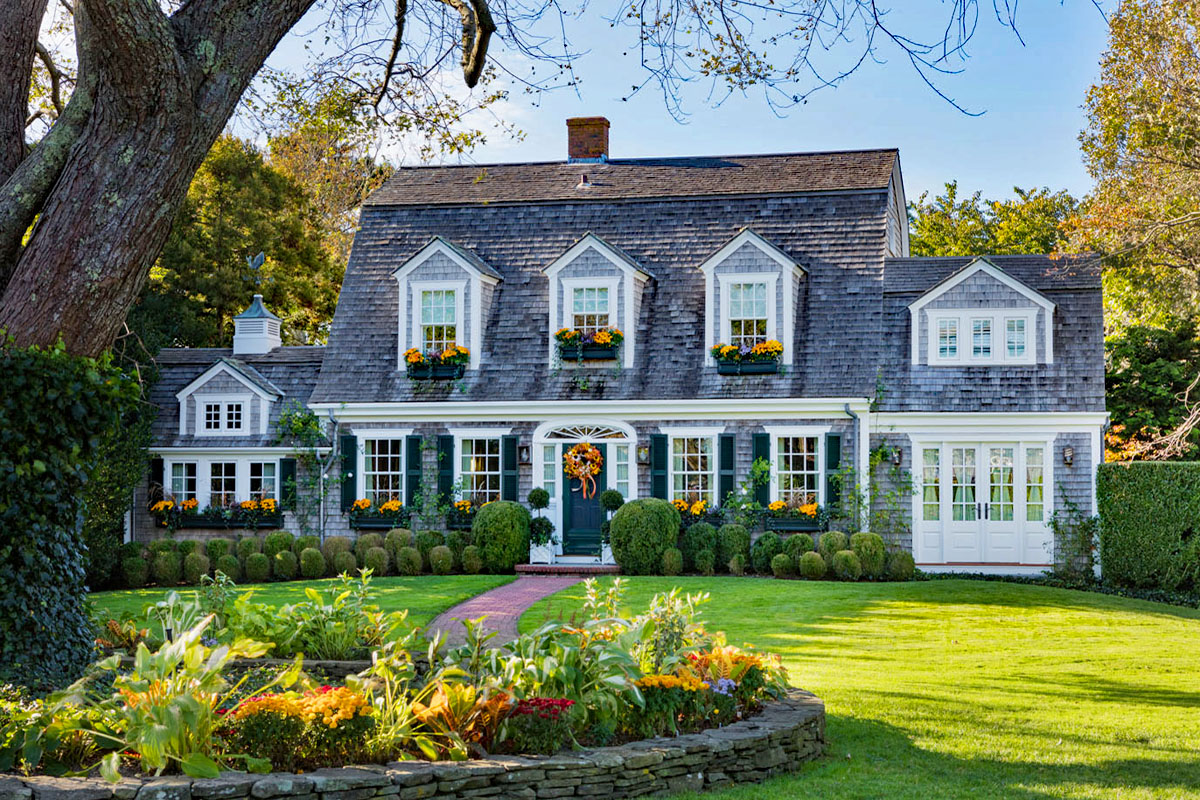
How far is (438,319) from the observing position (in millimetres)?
20906

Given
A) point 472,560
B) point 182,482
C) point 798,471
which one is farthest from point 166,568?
point 798,471

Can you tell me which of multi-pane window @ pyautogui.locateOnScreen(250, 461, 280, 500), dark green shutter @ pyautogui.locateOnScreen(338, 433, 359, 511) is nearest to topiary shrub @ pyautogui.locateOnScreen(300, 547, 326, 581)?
dark green shutter @ pyautogui.locateOnScreen(338, 433, 359, 511)

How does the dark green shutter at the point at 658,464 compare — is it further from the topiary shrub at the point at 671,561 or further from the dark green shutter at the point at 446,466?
the dark green shutter at the point at 446,466

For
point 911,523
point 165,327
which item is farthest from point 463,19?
point 165,327

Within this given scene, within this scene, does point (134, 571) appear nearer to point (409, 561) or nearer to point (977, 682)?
point (409, 561)

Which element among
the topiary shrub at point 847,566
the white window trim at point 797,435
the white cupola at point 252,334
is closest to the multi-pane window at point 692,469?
the white window trim at point 797,435

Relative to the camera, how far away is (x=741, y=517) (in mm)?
19156

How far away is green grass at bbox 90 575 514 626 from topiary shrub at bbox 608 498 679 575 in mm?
1751

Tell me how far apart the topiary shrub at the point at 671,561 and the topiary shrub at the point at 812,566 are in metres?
1.83

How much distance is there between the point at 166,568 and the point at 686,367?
8772 mm

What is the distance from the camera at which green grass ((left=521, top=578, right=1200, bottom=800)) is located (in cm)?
714

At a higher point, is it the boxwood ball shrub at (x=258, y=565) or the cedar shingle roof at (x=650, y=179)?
the cedar shingle roof at (x=650, y=179)

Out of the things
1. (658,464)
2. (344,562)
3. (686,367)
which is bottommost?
(344,562)

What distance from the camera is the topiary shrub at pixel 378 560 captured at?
60.8 ft
